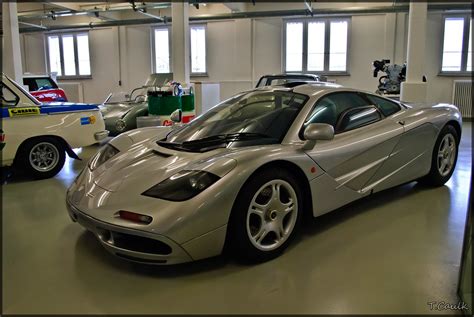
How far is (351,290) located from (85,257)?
5.49 feet

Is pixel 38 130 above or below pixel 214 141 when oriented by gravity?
below

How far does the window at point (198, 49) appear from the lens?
1371cm

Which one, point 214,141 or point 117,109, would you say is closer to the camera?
point 214,141

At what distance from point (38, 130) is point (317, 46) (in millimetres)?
9769

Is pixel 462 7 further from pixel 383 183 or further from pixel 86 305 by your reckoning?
pixel 86 305

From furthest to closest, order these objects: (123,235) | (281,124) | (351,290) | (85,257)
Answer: (281,124)
(85,257)
(123,235)
(351,290)

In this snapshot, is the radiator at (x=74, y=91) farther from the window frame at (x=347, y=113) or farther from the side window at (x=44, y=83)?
the window frame at (x=347, y=113)

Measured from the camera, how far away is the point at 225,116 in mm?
3357

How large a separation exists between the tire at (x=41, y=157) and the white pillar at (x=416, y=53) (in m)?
6.17

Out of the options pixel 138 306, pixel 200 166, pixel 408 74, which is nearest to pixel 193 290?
pixel 138 306

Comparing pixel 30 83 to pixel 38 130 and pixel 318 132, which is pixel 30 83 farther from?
pixel 318 132

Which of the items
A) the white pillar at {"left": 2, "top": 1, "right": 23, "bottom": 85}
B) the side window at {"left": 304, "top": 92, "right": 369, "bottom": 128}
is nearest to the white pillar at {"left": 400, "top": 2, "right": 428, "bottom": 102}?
the side window at {"left": 304, "top": 92, "right": 369, "bottom": 128}

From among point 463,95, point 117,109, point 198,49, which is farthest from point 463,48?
point 117,109

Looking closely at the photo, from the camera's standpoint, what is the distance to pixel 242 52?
13023mm
